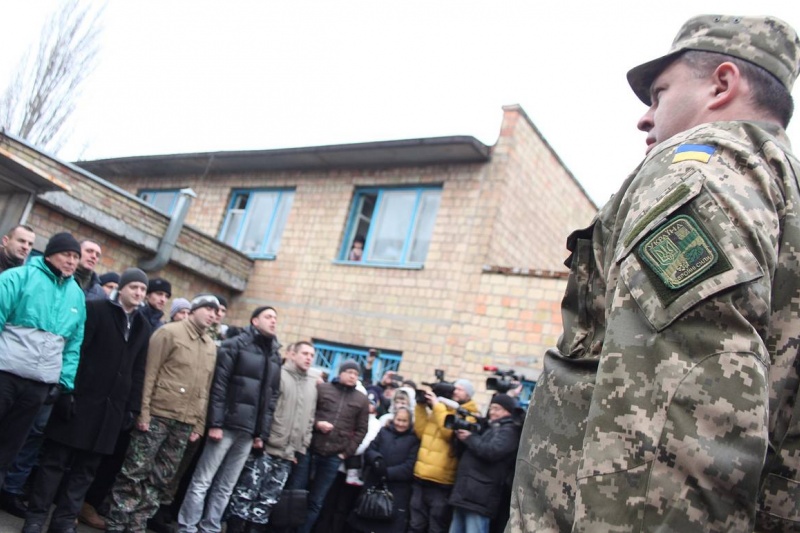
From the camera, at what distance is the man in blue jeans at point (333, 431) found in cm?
725

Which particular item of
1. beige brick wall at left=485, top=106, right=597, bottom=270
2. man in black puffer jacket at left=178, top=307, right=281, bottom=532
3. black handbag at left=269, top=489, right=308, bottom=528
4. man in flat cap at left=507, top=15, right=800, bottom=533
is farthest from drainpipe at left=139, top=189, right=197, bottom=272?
man in flat cap at left=507, top=15, right=800, bottom=533

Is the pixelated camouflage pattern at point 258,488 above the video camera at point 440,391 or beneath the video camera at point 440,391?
beneath

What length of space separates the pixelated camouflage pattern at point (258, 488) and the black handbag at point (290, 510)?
0.19ft

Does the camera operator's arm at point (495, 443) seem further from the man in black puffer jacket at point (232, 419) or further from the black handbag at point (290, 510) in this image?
the man in black puffer jacket at point (232, 419)

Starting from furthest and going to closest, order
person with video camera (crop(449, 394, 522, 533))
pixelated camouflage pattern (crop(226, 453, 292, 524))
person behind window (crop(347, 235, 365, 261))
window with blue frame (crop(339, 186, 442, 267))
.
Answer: person behind window (crop(347, 235, 365, 261))
window with blue frame (crop(339, 186, 442, 267))
pixelated camouflage pattern (crop(226, 453, 292, 524))
person with video camera (crop(449, 394, 522, 533))

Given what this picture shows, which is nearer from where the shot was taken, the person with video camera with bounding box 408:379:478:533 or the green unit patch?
the green unit patch

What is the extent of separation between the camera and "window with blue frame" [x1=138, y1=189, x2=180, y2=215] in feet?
60.4

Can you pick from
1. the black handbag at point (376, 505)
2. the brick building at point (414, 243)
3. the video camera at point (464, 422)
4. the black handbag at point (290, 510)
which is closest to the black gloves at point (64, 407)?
the black handbag at point (290, 510)

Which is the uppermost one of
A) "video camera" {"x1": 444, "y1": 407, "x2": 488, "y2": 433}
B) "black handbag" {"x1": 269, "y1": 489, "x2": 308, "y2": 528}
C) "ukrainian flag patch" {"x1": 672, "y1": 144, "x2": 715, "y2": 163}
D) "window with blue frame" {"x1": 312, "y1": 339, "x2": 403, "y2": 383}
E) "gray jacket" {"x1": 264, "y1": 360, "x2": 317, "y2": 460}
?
"window with blue frame" {"x1": 312, "y1": 339, "x2": 403, "y2": 383}

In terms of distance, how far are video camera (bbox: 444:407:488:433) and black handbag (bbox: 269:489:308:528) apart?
1.58 m

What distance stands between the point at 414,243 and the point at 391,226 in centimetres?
76

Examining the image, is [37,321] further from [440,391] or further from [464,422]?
[440,391]

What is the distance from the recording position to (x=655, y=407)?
3.87 feet

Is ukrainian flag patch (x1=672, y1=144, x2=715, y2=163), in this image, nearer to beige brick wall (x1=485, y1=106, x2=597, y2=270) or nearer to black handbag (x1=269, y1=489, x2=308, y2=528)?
black handbag (x1=269, y1=489, x2=308, y2=528)
